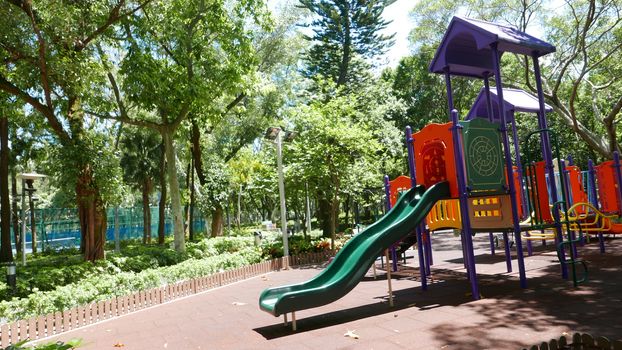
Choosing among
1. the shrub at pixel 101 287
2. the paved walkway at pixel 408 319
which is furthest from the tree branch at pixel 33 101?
the paved walkway at pixel 408 319

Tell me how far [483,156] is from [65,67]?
1020cm

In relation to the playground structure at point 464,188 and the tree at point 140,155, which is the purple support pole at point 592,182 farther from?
the tree at point 140,155

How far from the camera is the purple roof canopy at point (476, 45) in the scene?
7.76 m

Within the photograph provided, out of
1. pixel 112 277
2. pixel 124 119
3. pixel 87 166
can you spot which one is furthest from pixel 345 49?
pixel 112 277

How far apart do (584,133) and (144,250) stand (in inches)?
656

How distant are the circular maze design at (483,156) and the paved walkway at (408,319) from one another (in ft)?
6.77

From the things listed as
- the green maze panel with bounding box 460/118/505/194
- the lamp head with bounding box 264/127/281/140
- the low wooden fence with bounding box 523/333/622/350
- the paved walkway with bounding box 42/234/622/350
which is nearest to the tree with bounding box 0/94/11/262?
the lamp head with bounding box 264/127/281/140

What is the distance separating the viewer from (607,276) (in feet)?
24.8

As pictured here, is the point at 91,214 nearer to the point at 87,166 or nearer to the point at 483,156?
the point at 87,166

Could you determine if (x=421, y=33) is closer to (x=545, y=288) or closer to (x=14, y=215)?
(x=545, y=288)

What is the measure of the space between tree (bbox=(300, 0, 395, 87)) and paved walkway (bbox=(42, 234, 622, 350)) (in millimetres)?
18290

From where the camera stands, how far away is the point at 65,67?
10867mm

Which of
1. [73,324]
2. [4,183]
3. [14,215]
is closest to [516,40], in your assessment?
[73,324]

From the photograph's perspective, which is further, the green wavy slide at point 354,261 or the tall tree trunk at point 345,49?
the tall tree trunk at point 345,49
